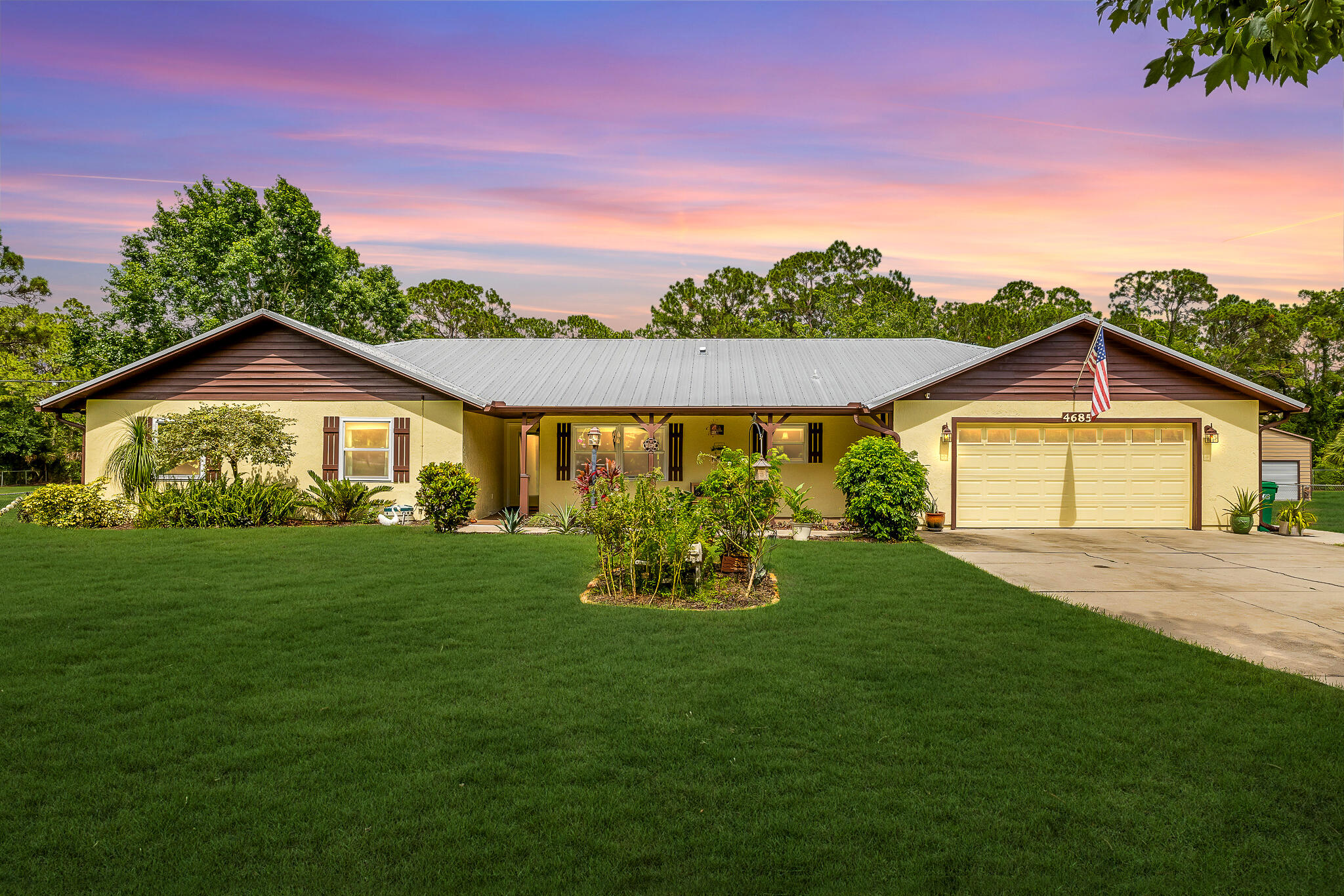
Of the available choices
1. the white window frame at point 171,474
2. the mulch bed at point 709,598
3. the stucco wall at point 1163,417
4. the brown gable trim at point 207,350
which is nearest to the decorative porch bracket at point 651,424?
the brown gable trim at point 207,350

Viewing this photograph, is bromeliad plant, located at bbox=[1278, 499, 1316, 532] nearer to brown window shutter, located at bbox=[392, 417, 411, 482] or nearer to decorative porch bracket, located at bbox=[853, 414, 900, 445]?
decorative porch bracket, located at bbox=[853, 414, 900, 445]

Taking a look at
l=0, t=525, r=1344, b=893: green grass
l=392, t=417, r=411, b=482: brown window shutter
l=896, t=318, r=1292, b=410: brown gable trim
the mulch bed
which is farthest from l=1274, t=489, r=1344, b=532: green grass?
l=392, t=417, r=411, b=482: brown window shutter

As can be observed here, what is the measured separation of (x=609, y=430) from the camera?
15.9 m

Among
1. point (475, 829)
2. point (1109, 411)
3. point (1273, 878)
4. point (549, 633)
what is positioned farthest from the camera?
point (1109, 411)

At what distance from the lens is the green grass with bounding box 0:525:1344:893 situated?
8.64 ft

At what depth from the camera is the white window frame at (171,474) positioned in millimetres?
14086

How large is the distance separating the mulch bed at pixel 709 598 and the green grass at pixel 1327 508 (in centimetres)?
1402

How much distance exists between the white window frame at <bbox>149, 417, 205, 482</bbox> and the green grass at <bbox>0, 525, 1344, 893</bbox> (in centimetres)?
839

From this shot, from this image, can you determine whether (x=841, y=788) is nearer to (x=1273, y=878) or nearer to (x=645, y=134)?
(x=1273, y=878)

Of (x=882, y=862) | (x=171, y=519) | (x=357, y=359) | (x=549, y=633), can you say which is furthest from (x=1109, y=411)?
(x=171, y=519)

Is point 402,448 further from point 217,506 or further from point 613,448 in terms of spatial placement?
point 613,448

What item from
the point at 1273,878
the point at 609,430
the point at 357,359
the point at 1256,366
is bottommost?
the point at 1273,878

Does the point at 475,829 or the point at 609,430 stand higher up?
the point at 609,430

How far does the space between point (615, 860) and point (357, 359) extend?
14109mm
